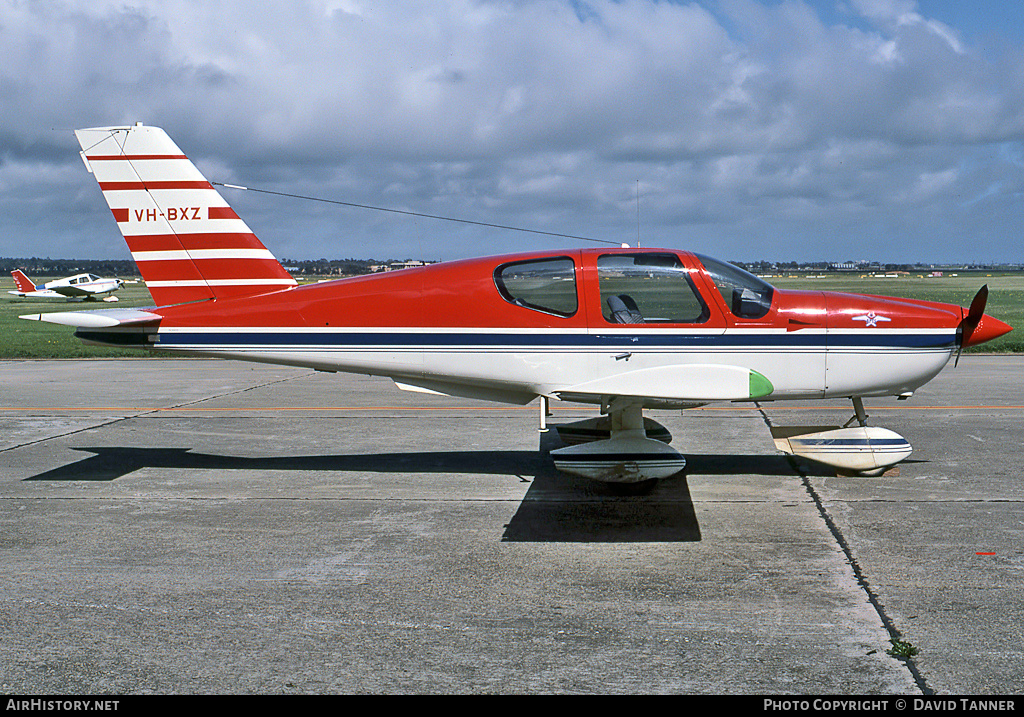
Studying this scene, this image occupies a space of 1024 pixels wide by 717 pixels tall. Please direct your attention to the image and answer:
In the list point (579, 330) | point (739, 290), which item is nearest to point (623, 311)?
point (579, 330)

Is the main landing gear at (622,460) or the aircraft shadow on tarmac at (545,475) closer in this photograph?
the aircraft shadow on tarmac at (545,475)

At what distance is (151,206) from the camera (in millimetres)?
8594

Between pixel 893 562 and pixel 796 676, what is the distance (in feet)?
6.68

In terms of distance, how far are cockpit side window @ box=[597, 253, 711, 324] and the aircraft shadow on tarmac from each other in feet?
4.89

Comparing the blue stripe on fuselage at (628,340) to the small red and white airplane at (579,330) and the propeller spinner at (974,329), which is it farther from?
the propeller spinner at (974,329)

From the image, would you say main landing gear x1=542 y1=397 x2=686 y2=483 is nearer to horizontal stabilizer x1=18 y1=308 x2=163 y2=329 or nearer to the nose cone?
the nose cone

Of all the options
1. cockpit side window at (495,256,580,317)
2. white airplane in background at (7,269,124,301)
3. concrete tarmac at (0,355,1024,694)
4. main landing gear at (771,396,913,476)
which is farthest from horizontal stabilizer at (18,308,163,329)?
white airplane in background at (7,269,124,301)

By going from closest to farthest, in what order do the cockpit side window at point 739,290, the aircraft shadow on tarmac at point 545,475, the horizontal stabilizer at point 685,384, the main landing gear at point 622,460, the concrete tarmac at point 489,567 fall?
the concrete tarmac at point 489,567 < the aircraft shadow on tarmac at point 545,475 < the horizontal stabilizer at point 685,384 < the main landing gear at point 622,460 < the cockpit side window at point 739,290

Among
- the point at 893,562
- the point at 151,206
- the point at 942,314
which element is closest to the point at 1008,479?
the point at 942,314

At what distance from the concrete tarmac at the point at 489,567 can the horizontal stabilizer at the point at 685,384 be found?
2.98 feet

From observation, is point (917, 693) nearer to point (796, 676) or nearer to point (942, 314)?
point (796, 676)

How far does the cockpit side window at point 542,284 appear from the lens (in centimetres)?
771

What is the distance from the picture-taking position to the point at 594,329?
301 inches

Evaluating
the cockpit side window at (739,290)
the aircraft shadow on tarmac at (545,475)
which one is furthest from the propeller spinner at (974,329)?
the aircraft shadow on tarmac at (545,475)
